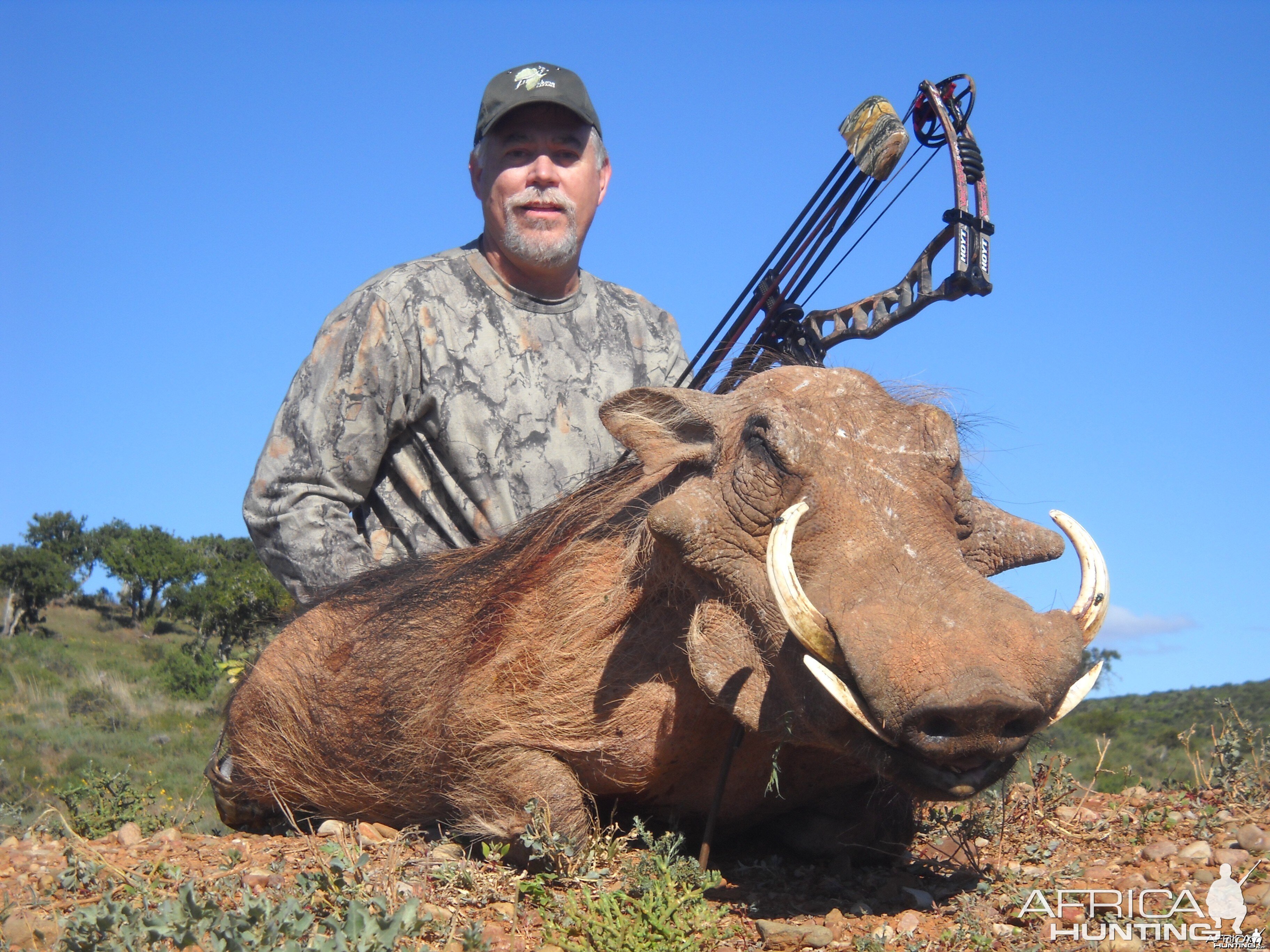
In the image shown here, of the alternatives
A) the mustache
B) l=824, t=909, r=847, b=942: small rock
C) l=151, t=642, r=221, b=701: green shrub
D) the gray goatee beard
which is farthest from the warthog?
l=151, t=642, r=221, b=701: green shrub

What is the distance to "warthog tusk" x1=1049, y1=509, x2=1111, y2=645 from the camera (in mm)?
2900

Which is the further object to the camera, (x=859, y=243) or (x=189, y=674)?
(x=189, y=674)

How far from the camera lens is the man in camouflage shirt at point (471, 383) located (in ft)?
15.5

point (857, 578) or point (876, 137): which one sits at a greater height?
point (876, 137)

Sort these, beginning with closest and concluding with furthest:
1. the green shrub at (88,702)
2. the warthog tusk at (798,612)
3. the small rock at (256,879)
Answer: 1. the warthog tusk at (798,612)
2. the small rock at (256,879)
3. the green shrub at (88,702)

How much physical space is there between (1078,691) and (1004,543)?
0.56 meters

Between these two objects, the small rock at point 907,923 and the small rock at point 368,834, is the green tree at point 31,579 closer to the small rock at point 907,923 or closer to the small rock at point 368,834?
the small rock at point 368,834

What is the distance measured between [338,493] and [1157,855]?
10.3ft

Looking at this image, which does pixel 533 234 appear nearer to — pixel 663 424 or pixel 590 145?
pixel 590 145

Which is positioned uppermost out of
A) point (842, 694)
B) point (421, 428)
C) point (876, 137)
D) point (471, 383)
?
point (876, 137)

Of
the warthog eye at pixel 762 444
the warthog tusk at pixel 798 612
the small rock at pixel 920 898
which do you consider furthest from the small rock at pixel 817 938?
the warthog eye at pixel 762 444

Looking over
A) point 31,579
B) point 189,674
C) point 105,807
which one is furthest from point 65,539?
point 105,807

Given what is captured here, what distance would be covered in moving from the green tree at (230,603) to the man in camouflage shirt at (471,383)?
12088 millimetres

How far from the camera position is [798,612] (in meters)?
Result: 2.69
